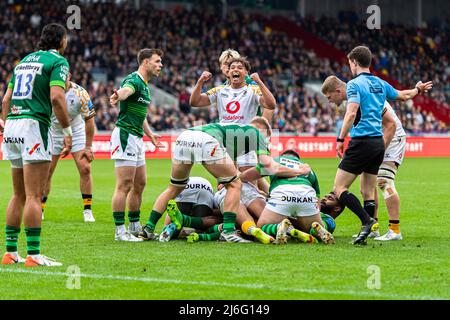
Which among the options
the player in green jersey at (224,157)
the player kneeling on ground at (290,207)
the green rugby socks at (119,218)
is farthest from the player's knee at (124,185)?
the player kneeling on ground at (290,207)

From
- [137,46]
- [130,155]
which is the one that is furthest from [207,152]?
[137,46]

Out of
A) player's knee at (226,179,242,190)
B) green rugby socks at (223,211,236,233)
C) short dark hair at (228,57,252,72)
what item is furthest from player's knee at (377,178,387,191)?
short dark hair at (228,57,252,72)

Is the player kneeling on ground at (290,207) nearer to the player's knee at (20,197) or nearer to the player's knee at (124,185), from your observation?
the player's knee at (124,185)

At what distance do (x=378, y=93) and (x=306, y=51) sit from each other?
40495 millimetres

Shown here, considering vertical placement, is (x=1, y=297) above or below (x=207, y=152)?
below

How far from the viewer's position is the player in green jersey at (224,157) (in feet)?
35.9

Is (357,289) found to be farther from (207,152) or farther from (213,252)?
(207,152)

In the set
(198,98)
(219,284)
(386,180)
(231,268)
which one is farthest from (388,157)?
(219,284)

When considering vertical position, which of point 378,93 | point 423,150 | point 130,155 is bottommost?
point 423,150

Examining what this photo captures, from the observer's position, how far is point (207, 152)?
10914mm

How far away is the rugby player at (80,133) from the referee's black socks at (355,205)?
453cm

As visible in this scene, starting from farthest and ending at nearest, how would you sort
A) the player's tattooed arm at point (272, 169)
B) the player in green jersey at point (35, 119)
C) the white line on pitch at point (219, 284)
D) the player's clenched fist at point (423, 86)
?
the player's clenched fist at point (423, 86) → the player's tattooed arm at point (272, 169) → the player in green jersey at point (35, 119) → the white line on pitch at point (219, 284)

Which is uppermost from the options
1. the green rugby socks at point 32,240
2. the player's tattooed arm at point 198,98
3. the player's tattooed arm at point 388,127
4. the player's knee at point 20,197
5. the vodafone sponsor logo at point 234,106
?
the player's tattooed arm at point 198,98

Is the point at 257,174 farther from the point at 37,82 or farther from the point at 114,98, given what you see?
the point at 37,82
